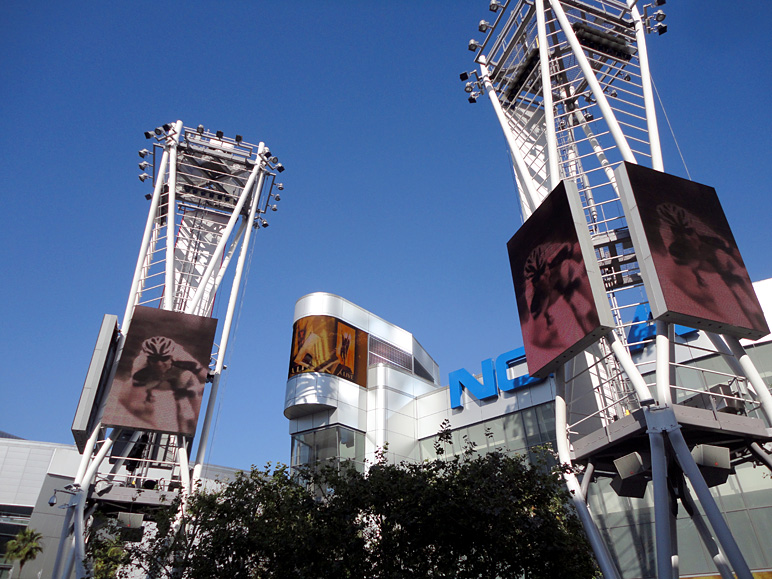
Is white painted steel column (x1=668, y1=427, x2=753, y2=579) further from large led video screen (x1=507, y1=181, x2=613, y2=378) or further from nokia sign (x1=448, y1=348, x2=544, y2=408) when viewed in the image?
nokia sign (x1=448, y1=348, x2=544, y2=408)

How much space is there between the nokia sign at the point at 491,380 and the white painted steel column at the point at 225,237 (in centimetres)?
1880

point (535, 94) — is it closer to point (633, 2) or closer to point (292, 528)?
point (633, 2)

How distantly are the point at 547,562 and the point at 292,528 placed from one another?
365 inches

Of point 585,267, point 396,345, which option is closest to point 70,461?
point 396,345

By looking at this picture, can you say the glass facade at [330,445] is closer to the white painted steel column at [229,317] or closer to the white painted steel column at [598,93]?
the white painted steel column at [229,317]

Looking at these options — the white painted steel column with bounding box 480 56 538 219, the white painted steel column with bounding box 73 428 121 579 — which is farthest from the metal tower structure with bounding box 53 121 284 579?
the white painted steel column with bounding box 480 56 538 219

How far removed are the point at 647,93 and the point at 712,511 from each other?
850 inches

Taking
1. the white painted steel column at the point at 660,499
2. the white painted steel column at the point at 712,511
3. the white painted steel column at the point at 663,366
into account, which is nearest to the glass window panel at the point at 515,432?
the white painted steel column at the point at 663,366

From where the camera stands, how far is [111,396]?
33.7 meters

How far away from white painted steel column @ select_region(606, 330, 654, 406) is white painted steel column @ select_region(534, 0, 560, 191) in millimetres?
9361

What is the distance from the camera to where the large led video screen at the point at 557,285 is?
2597 cm

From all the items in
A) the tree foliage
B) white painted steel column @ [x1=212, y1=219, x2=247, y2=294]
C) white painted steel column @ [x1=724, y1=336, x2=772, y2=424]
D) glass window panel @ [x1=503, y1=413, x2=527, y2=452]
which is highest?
white painted steel column @ [x1=212, y1=219, x2=247, y2=294]

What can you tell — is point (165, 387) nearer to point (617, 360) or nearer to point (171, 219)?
point (171, 219)

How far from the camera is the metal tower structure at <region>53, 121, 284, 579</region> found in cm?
3259
